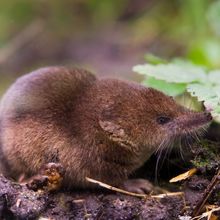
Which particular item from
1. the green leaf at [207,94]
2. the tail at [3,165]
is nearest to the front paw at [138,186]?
the green leaf at [207,94]

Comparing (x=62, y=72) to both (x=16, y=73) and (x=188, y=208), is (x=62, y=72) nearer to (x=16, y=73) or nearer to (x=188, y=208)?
(x=188, y=208)

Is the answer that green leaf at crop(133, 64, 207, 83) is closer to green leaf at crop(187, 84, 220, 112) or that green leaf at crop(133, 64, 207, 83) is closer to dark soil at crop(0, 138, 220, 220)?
green leaf at crop(187, 84, 220, 112)

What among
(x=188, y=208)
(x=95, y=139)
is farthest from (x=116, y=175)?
(x=188, y=208)

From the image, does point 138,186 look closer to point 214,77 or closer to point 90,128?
point 90,128

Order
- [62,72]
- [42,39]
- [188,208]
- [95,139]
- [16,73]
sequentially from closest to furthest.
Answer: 1. [188,208]
2. [95,139]
3. [62,72]
4. [16,73]
5. [42,39]

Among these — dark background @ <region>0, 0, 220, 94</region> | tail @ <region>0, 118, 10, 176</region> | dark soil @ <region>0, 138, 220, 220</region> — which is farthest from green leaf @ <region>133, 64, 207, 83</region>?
dark background @ <region>0, 0, 220, 94</region>

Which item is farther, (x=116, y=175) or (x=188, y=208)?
(x=116, y=175)
